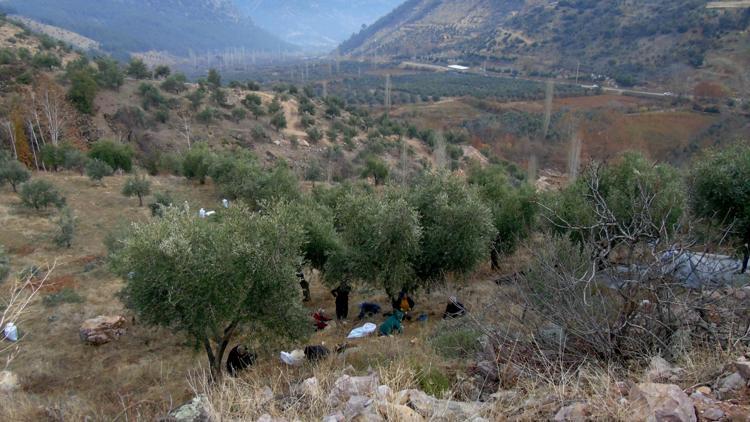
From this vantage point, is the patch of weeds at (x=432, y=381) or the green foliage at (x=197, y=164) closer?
the patch of weeds at (x=432, y=381)

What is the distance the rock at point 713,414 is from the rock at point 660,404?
0.14 metres

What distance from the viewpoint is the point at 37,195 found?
25.2m

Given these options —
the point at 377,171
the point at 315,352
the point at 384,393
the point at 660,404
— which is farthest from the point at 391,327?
the point at 377,171

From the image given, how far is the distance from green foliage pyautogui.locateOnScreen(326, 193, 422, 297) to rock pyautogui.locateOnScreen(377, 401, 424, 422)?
8666 mm

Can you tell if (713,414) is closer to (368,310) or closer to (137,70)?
(368,310)

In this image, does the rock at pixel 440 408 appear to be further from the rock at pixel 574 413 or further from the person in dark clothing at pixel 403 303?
the person in dark clothing at pixel 403 303

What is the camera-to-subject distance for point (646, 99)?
44.0m

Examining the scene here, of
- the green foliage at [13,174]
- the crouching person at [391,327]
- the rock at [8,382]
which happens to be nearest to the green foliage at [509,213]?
the crouching person at [391,327]

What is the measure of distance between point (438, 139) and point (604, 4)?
49.8 metres

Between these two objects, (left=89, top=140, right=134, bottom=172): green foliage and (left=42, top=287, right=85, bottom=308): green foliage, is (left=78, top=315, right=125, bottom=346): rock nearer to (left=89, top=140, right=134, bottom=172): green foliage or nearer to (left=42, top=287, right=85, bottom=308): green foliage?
(left=42, top=287, right=85, bottom=308): green foliage

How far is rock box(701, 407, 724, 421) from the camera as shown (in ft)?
13.1

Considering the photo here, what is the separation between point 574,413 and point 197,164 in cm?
3344

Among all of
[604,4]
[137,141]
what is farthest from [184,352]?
[604,4]

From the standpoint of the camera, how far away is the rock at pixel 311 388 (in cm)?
565
